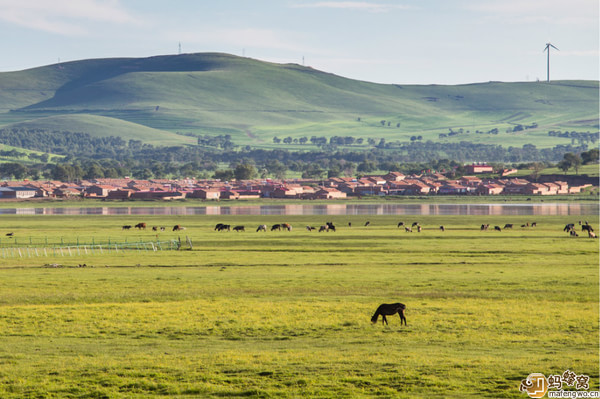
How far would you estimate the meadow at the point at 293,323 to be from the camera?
23.1m

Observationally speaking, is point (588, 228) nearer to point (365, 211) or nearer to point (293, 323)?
point (293, 323)

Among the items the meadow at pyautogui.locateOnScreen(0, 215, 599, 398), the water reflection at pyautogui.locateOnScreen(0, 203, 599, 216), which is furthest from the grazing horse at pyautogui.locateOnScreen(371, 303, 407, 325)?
the water reflection at pyautogui.locateOnScreen(0, 203, 599, 216)

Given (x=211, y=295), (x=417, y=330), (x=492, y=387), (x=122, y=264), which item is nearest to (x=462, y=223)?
(x=122, y=264)

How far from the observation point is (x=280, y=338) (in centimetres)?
2986

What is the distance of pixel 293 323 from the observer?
32.3 metres

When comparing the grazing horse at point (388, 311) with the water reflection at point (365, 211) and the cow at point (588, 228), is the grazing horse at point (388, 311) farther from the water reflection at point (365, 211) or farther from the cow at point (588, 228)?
the water reflection at point (365, 211)

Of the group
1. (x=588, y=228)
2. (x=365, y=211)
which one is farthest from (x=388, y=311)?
(x=365, y=211)

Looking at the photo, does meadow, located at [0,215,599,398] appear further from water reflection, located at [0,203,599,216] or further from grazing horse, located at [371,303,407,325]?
water reflection, located at [0,203,599,216]

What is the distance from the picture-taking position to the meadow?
23.1m

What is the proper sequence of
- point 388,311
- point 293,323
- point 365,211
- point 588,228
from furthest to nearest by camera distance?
1. point 365,211
2. point 588,228
3. point 293,323
4. point 388,311

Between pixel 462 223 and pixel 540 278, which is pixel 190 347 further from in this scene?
pixel 462 223

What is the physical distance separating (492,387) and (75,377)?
1120cm

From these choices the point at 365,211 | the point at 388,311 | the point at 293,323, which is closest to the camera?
the point at 388,311

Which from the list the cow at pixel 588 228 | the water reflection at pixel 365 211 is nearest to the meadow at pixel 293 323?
the cow at pixel 588 228
